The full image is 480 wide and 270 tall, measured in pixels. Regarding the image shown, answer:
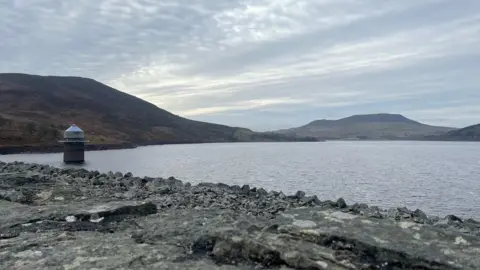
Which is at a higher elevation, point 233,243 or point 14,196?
point 233,243

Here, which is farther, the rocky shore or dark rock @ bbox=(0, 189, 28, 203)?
dark rock @ bbox=(0, 189, 28, 203)

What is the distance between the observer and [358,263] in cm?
651

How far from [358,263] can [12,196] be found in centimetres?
1177

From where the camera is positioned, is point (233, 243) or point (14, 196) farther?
point (14, 196)

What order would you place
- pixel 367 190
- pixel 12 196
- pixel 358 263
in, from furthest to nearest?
pixel 367 190
pixel 12 196
pixel 358 263

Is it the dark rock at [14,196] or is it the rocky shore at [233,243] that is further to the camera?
the dark rock at [14,196]

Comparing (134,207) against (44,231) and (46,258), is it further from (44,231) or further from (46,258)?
(46,258)

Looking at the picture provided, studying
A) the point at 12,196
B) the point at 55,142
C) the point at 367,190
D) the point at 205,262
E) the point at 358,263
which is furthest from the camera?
the point at 55,142

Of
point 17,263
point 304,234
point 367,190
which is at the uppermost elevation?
point 304,234

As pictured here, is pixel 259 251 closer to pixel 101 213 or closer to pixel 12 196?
pixel 101 213

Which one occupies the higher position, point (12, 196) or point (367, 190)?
point (12, 196)

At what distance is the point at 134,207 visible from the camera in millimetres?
10844

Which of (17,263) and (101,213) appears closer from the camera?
(17,263)

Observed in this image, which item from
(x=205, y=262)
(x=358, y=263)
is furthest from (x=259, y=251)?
(x=358, y=263)
